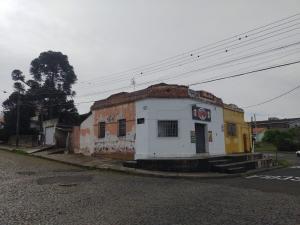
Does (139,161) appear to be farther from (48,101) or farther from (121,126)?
(48,101)

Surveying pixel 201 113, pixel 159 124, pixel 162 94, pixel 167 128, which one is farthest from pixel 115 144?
pixel 201 113

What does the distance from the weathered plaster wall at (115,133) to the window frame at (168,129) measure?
1.74 meters

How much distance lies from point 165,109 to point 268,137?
4287 centimetres

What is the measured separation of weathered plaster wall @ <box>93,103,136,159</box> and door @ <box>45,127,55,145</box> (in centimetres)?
1006

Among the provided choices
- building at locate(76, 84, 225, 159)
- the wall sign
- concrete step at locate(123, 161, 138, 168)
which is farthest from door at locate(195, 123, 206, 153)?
concrete step at locate(123, 161, 138, 168)

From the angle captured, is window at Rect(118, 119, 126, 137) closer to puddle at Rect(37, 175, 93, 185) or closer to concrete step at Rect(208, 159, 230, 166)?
concrete step at Rect(208, 159, 230, 166)

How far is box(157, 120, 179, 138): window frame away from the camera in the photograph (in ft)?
61.9

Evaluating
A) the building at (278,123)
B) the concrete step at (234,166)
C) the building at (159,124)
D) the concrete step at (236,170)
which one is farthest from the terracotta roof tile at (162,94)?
the building at (278,123)

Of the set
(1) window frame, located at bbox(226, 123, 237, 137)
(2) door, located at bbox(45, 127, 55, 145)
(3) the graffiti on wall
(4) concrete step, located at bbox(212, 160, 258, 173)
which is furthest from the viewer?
(2) door, located at bbox(45, 127, 55, 145)

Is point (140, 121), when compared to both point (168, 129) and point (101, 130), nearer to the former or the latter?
point (168, 129)

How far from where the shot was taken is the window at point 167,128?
18891 mm

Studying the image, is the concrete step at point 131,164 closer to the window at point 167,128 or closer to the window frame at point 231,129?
the window at point 167,128

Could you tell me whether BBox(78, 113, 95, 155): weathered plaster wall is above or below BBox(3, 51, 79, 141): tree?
below

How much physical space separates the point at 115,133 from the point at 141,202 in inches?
479
